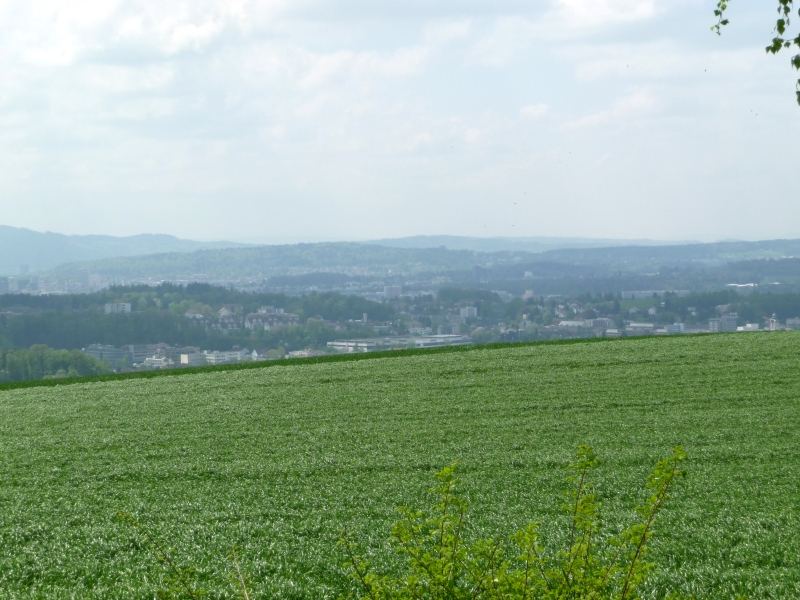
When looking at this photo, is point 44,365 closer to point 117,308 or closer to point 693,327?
point 117,308

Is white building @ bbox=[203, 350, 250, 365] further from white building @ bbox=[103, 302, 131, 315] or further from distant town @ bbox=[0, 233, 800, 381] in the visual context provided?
white building @ bbox=[103, 302, 131, 315]

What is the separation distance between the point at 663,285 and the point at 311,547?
120629mm

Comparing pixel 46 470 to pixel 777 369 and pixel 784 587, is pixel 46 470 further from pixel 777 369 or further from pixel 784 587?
pixel 777 369

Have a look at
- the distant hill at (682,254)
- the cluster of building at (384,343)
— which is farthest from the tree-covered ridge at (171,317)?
the distant hill at (682,254)

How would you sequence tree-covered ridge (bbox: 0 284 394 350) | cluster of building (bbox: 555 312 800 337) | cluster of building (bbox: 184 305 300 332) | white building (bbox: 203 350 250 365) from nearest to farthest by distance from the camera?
cluster of building (bbox: 555 312 800 337) < white building (bbox: 203 350 250 365) < tree-covered ridge (bbox: 0 284 394 350) < cluster of building (bbox: 184 305 300 332)

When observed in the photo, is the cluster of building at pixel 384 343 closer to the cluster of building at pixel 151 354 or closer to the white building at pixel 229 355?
the cluster of building at pixel 151 354

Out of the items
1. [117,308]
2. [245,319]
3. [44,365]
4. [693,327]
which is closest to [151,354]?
[245,319]

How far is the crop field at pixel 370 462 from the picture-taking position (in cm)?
1141

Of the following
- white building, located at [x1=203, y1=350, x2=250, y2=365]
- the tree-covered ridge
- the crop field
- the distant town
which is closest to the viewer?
the crop field

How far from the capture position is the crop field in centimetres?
1141

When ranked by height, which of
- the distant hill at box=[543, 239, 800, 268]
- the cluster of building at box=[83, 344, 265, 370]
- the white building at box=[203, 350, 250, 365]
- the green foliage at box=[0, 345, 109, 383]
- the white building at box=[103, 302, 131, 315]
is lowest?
the white building at box=[203, 350, 250, 365]

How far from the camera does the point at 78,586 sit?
428 inches

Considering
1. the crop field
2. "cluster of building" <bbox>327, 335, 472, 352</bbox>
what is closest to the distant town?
"cluster of building" <bbox>327, 335, 472, 352</bbox>

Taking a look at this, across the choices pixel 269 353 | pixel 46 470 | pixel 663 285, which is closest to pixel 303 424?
pixel 46 470
